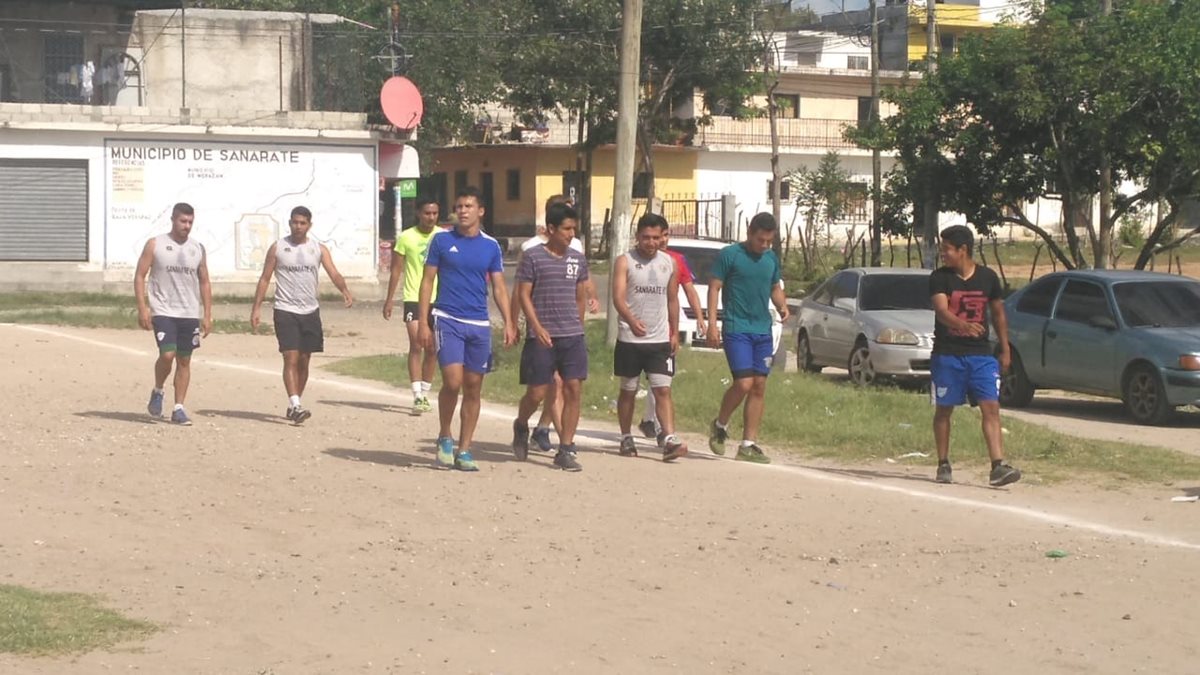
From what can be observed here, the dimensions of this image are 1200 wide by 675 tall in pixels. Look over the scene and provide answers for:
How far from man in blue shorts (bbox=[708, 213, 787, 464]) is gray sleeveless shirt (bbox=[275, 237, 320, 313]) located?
11.3 feet

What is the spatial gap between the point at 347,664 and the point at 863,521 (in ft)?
13.9

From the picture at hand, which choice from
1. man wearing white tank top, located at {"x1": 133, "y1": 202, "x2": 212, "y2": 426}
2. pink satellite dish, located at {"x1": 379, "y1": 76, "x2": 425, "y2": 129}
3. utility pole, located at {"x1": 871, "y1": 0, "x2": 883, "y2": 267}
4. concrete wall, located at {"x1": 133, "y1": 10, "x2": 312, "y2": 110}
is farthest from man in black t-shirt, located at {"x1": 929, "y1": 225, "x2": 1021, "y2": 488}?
concrete wall, located at {"x1": 133, "y1": 10, "x2": 312, "y2": 110}

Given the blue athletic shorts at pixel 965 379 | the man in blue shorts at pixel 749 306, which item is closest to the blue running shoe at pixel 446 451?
the man in blue shorts at pixel 749 306

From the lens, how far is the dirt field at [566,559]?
22.4 ft

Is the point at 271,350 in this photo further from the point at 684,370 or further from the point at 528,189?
the point at 528,189

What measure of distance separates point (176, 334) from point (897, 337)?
8.75 metres

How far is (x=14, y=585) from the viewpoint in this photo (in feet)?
24.9

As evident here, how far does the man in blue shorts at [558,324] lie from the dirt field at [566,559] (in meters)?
0.44

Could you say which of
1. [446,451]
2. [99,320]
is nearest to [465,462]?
[446,451]

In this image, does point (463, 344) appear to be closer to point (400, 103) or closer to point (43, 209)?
point (400, 103)

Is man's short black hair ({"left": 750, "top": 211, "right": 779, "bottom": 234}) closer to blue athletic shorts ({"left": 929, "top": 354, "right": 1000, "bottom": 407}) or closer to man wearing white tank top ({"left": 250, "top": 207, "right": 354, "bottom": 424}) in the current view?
blue athletic shorts ({"left": 929, "top": 354, "right": 1000, "bottom": 407})

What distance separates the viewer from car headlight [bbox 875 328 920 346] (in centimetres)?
1886

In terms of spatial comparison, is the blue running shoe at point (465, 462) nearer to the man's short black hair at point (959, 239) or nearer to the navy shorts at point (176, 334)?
the navy shorts at point (176, 334)

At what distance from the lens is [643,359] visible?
1216 cm
